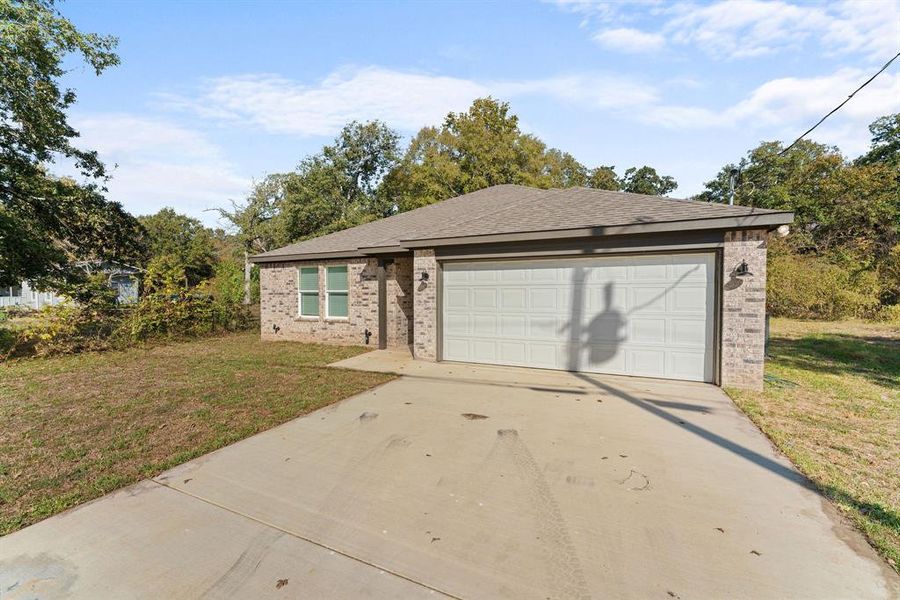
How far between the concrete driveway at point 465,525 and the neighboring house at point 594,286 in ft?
7.53

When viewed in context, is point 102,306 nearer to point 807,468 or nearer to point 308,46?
point 308,46

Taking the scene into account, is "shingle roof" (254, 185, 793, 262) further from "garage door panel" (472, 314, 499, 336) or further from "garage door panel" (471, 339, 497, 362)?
"garage door panel" (471, 339, 497, 362)

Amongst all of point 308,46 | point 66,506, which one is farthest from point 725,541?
point 308,46

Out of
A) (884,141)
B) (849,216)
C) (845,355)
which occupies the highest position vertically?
(884,141)

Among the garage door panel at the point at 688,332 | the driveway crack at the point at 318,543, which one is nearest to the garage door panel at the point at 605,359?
the garage door panel at the point at 688,332

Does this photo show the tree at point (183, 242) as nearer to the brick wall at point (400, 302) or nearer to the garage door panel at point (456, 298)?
the brick wall at point (400, 302)

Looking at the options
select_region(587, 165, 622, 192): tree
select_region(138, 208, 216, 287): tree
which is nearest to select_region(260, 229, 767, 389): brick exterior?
select_region(138, 208, 216, 287): tree

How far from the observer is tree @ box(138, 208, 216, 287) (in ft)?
106

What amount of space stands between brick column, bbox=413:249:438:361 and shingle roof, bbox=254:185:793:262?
411 mm

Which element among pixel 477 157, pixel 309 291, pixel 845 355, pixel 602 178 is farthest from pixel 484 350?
pixel 602 178

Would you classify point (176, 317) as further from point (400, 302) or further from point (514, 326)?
point (514, 326)

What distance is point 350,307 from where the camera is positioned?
10922 millimetres

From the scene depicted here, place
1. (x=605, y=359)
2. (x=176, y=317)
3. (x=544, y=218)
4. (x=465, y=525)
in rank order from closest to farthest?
1. (x=465, y=525)
2. (x=605, y=359)
3. (x=544, y=218)
4. (x=176, y=317)

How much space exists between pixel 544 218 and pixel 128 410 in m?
7.24
